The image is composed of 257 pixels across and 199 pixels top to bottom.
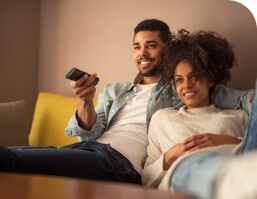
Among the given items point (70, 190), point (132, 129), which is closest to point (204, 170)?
point (70, 190)

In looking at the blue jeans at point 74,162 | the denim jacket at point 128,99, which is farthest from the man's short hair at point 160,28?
the blue jeans at point 74,162

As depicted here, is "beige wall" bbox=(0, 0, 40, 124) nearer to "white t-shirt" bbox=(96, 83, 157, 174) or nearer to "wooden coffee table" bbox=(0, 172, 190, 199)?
"white t-shirt" bbox=(96, 83, 157, 174)

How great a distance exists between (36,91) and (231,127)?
2228 mm

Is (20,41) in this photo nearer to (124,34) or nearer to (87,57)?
(87,57)

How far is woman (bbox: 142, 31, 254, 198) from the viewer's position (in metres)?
1.18

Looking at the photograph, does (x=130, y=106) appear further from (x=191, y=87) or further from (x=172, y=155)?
(x=172, y=155)

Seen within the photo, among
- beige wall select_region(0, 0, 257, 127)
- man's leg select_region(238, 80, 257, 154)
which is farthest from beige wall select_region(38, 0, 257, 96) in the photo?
man's leg select_region(238, 80, 257, 154)

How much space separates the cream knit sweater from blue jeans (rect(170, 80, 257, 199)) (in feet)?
1.53

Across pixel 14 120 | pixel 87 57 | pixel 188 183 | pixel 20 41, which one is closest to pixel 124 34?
pixel 87 57

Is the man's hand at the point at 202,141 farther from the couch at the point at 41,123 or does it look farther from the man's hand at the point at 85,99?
the couch at the point at 41,123

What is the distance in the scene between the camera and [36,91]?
10.1ft

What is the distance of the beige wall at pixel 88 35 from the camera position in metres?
1.71

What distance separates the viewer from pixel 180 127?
1316mm

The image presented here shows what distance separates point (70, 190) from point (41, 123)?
5.95ft
